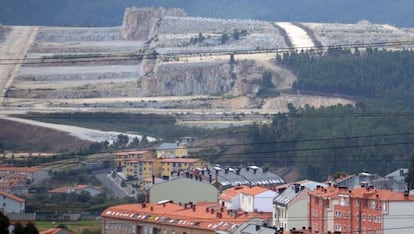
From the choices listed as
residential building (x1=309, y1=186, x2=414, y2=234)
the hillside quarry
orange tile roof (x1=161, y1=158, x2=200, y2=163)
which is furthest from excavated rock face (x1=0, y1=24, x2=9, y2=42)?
residential building (x1=309, y1=186, x2=414, y2=234)

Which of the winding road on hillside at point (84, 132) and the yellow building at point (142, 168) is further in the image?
the winding road on hillside at point (84, 132)

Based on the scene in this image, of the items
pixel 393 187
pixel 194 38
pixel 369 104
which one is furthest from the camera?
pixel 194 38

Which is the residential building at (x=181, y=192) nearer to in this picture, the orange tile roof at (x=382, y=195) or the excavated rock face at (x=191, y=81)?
the orange tile roof at (x=382, y=195)

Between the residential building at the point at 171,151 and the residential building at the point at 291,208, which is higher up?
the residential building at the point at 171,151

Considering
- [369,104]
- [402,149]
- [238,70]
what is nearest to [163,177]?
[402,149]

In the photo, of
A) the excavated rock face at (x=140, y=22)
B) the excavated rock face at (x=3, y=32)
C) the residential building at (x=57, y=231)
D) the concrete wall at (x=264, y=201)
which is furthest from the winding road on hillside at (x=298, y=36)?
the residential building at (x=57, y=231)

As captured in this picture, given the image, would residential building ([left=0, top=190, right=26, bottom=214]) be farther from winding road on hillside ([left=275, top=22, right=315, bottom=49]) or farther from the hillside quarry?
winding road on hillside ([left=275, top=22, right=315, bottom=49])

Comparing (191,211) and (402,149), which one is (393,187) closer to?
(191,211)
